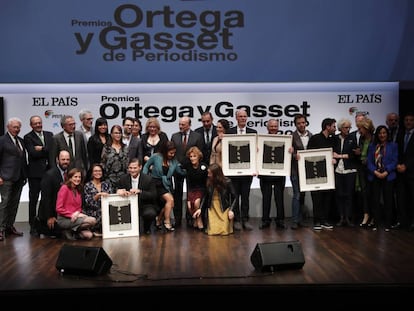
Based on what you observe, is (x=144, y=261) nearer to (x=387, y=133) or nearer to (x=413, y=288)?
(x=413, y=288)

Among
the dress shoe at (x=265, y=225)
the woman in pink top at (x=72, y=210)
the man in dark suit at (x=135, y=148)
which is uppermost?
the man in dark suit at (x=135, y=148)

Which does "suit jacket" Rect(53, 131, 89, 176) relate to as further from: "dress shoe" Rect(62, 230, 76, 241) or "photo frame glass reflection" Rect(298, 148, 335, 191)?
"photo frame glass reflection" Rect(298, 148, 335, 191)

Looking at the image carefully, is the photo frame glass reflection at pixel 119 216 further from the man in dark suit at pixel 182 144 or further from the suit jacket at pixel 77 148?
the man in dark suit at pixel 182 144

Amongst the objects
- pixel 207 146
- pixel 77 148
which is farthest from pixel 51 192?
pixel 207 146

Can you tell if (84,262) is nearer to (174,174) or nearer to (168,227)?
(168,227)

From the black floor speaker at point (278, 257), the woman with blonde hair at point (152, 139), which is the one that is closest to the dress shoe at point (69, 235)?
the woman with blonde hair at point (152, 139)

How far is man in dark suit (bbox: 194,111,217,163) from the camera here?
301 inches

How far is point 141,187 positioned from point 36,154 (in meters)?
1.57

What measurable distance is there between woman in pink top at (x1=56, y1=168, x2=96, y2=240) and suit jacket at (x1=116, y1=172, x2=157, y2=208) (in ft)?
1.94

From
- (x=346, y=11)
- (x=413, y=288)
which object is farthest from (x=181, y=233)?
(x=346, y=11)

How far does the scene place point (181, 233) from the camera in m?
7.19

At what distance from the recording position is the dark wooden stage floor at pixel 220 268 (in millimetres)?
4387

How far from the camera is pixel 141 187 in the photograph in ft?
23.2

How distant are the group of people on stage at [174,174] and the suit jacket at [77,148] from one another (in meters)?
0.01
